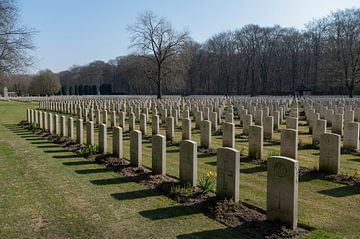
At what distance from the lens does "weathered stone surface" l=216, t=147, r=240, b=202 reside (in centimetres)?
678

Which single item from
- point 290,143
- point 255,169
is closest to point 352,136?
point 290,143

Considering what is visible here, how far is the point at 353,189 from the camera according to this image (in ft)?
26.2

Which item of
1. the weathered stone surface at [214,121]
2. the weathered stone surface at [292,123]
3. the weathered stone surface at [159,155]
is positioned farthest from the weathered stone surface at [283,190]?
the weathered stone surface at [214,121]

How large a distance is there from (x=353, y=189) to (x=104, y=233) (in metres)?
4.97

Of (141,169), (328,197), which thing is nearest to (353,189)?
(328,197)

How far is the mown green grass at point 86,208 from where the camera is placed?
18.9 ft

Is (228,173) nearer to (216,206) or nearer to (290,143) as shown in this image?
(216,206)

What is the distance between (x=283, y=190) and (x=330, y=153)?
12.7 feet

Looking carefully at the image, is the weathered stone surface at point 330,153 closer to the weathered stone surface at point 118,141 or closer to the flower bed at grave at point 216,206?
the flower bed at grave at point 216,206

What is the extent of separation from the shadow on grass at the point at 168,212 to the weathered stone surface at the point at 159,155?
2.31 m

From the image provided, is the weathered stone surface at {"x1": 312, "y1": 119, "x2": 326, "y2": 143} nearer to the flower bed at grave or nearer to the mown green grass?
the flower bed at grave

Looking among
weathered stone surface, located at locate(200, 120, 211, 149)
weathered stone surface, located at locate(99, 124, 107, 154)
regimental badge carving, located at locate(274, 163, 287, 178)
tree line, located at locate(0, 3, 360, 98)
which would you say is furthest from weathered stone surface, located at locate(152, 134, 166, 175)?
tree line, located at locate(0, 3, 360, 98)

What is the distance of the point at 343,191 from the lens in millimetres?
7898

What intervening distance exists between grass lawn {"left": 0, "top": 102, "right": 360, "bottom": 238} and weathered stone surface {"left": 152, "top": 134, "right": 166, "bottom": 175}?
50 cm
